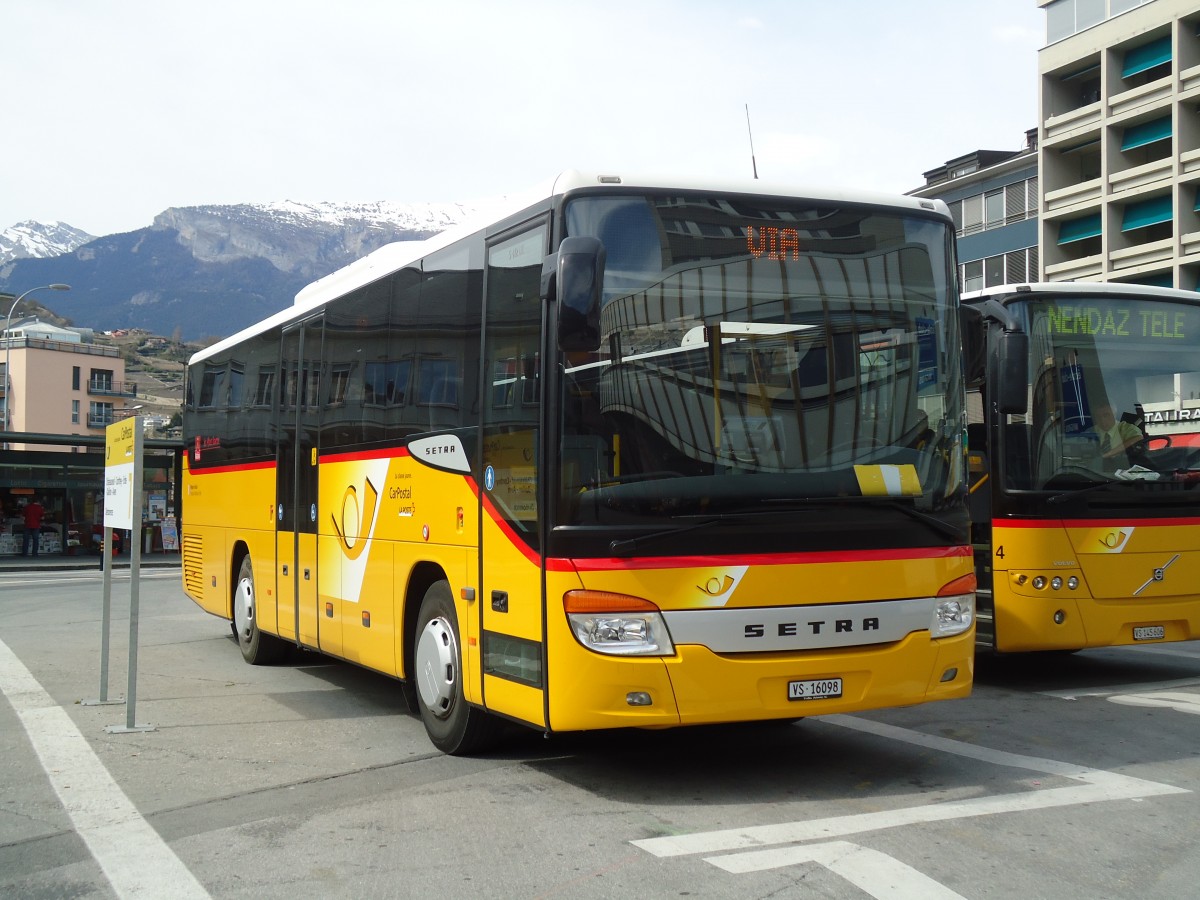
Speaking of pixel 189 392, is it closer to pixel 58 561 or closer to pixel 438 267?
pixel 438 267

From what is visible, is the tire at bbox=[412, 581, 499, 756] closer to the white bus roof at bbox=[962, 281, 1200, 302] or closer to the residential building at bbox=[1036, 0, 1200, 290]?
the white bus roof at bbox=[962, 281, 1200, 302]

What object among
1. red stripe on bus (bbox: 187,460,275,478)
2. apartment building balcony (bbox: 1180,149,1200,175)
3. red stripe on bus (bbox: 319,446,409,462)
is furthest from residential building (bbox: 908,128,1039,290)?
red stripe on bus (bbox: 319,446,409,462)

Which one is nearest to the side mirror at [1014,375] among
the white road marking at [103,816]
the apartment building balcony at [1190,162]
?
the white road marking at [103,816]

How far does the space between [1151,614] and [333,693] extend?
663 centimetres

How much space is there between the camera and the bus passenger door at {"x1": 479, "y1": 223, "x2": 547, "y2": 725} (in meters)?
6.82

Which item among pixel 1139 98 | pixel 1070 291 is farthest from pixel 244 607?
pixel 1139 98

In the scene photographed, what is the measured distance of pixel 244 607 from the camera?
12984mm

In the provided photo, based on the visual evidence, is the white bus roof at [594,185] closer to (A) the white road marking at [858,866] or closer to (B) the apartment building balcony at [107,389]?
(A) the white road marking at [858,866]

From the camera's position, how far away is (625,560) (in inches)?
257

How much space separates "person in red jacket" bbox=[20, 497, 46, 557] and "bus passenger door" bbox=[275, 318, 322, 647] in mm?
27430

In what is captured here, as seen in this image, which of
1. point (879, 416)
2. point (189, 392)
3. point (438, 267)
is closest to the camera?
point (879, 416)

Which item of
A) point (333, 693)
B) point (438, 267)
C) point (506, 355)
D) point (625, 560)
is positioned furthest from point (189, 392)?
point (625, 560)

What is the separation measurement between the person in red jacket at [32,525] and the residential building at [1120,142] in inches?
1530

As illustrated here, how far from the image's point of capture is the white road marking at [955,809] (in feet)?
19.1
